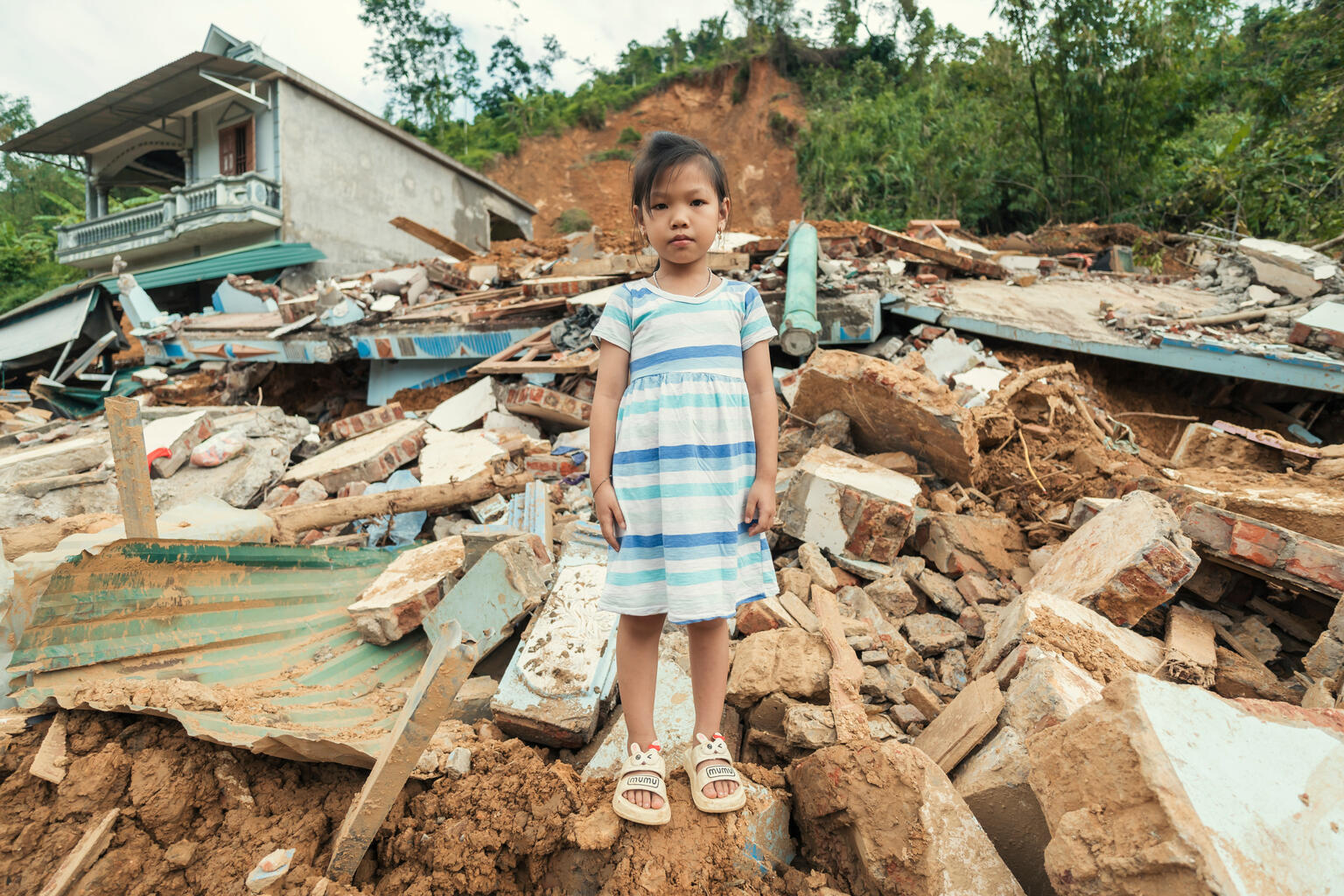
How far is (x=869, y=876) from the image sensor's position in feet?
4.74

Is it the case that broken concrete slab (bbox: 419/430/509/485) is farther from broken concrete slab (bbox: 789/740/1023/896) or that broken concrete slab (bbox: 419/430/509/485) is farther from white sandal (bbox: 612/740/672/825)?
broken concrete slab (bbox: 789/740/1023/896)

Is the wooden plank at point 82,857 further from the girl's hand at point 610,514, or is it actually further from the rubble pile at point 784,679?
the girl's hand at point 610,514

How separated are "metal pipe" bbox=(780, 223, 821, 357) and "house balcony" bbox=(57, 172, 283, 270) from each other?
11410 millimetres

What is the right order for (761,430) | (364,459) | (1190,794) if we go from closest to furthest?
(1190,794)
(761,430)
(364,459)

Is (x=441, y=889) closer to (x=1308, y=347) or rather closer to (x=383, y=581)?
(x=383, y=581)

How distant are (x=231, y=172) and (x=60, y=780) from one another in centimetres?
1642

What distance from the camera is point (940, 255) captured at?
777cm

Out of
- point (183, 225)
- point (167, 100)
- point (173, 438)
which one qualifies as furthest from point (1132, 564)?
point (167, 100)

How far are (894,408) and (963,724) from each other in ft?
7.29

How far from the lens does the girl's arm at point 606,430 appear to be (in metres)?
1.62

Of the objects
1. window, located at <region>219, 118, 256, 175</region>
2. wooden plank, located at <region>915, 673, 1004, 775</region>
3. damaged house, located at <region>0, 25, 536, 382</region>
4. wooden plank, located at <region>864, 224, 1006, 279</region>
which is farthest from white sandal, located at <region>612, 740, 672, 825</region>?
window, located at <region>219, 118, 256, 175</region>

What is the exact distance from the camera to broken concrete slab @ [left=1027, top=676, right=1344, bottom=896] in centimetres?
101

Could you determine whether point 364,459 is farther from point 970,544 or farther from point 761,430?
point 970,544

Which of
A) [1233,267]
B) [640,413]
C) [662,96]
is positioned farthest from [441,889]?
[662,96]
